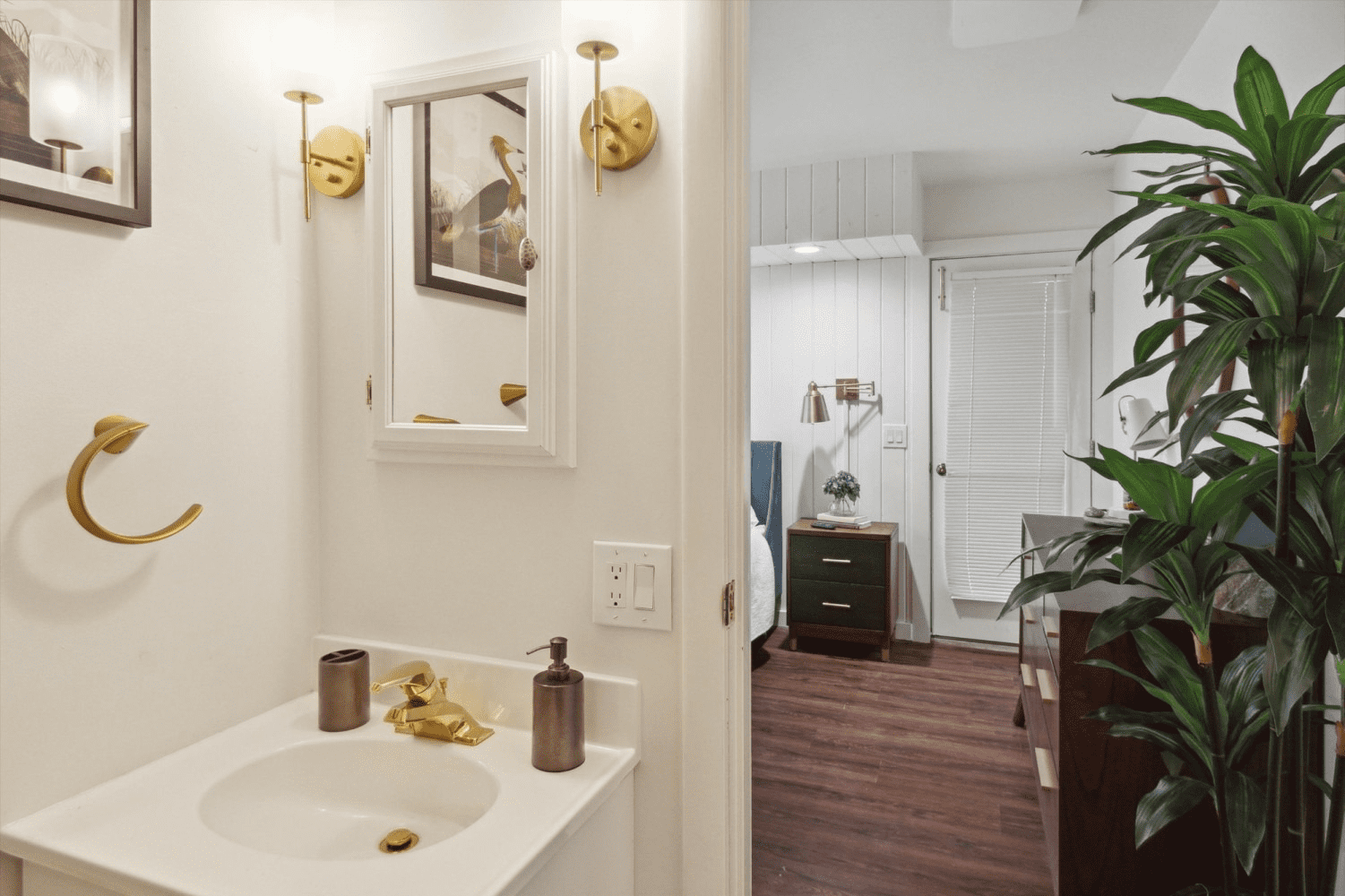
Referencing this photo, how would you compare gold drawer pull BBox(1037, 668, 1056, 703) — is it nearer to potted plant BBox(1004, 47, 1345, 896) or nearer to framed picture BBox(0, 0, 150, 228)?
potted plant BBox(1004, 47, 1345, 896)

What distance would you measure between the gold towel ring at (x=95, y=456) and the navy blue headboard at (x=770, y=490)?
3.50 m

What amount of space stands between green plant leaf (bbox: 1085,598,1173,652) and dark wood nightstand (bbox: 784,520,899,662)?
2725 millimetres

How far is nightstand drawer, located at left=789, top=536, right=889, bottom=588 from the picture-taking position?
155 inches

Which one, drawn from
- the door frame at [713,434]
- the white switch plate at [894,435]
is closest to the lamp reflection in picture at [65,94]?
the door frame at [713,434]

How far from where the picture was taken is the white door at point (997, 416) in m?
4.04

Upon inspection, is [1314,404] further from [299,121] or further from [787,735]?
[787,735]

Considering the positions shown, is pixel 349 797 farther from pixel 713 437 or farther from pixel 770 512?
pixel 770 512

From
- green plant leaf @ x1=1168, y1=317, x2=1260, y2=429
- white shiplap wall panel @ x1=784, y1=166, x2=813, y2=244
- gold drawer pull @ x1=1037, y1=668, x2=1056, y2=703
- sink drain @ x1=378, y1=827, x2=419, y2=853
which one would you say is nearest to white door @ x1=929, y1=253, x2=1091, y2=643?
white shiplap wall panel @ x1=784, y1=166, x2=813, y2=244

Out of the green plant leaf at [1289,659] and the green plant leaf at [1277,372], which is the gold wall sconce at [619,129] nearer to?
the green plant leaf at [1277,372]

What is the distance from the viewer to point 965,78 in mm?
2887

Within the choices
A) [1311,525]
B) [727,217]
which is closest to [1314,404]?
[1311,525]

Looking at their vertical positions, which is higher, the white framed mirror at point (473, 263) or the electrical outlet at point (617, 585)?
the white framed mirror at point (473, 263)

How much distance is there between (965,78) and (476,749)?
2866mm

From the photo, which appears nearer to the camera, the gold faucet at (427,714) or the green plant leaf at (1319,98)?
the green plant leaf at (1319,98)
